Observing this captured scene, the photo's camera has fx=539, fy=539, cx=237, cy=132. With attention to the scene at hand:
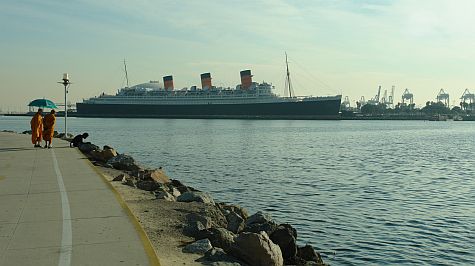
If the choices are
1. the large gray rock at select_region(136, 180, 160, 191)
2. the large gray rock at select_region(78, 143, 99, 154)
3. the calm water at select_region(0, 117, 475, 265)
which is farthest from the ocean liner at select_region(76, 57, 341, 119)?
the large gray rock at select_region(136, 180, 160, 191)

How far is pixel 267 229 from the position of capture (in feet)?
26.4

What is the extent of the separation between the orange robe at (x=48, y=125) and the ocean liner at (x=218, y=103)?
326ft

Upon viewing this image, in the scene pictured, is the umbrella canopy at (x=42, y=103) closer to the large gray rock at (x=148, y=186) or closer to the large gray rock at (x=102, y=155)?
the large gray rock at (x=102, y=155)

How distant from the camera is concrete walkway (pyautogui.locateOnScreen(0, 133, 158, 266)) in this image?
201 inches

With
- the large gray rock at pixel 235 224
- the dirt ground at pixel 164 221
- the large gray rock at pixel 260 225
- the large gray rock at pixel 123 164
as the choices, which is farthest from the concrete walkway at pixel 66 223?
the large gray rock at pixel 123 164

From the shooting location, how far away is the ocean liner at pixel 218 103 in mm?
118000

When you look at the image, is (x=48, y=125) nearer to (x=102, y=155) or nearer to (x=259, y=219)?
(x=102, y=155)

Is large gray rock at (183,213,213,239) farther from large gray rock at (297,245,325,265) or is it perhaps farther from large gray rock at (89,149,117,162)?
large gray rock at (89,149,117,162)

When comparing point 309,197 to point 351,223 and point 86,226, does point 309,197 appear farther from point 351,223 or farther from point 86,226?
point 86,226

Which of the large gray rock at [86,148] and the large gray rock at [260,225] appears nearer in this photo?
the large gray rock at [260,225]

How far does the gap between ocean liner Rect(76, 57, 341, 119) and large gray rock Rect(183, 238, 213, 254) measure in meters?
111

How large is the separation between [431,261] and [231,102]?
111 m

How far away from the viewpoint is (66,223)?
21.4 ft

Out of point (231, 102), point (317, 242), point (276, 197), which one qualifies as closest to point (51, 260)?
point (317, 242)
